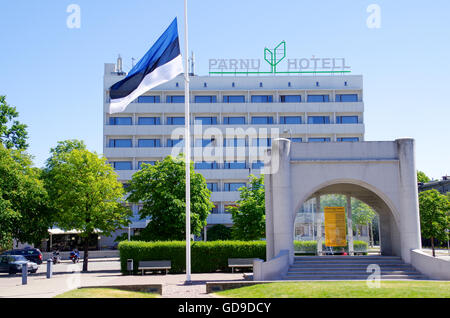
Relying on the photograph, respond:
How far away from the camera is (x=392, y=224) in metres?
23.6

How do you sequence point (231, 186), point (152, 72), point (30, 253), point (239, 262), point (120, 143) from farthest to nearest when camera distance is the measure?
1. point (120, 143)
2. point (231, 186)
3. point (30, 253)
4. point (239, 262)
5. point (152, 72)

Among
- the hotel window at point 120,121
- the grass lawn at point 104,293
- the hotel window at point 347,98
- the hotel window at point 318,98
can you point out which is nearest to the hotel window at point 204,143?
the hotel window at point 120,121

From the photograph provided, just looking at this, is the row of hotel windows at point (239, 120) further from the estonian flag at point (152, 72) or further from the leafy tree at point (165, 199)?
A: the estonian flag at point (152, 72)

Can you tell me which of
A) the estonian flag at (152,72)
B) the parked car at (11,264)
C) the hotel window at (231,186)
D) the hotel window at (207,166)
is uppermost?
the hotel window at (207,166)

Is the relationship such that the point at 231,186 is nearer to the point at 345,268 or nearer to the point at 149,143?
the point at 149,143

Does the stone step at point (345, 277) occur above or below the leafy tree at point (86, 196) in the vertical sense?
below

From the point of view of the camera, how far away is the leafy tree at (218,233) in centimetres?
5869

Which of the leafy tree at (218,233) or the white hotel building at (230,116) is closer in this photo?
the leafy tree at (218,233)

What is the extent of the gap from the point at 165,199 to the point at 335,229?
Answer: 15520mm

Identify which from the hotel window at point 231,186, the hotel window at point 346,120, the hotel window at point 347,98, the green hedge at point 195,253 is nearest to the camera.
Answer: the green hedge at point 195,253

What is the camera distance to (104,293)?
16.0m

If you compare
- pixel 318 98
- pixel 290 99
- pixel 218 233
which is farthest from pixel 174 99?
pixel 318 98
